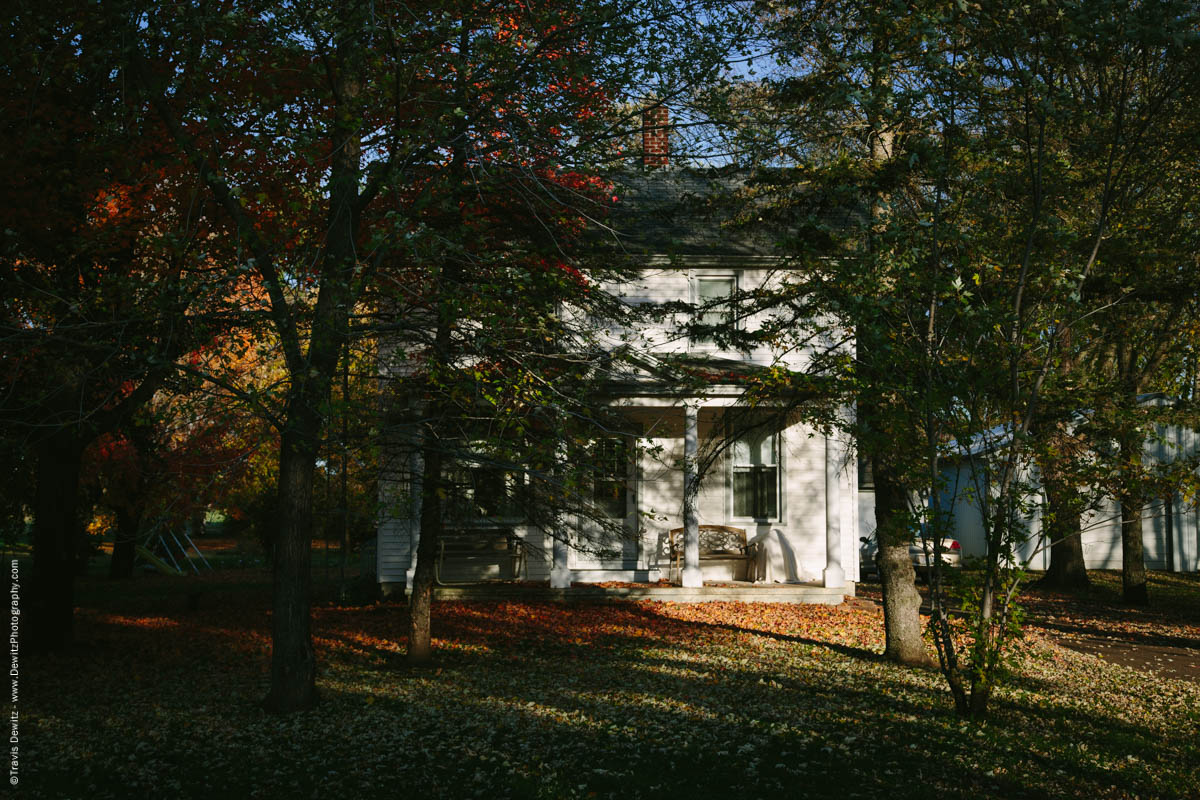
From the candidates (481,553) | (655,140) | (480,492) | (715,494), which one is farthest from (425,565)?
(715,494)

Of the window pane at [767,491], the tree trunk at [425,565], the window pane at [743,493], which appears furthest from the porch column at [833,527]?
the tree trunk at [425,565]

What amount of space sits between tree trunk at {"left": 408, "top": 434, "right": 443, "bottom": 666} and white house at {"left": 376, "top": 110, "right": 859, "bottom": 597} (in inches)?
217

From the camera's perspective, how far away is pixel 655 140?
945 centimetres

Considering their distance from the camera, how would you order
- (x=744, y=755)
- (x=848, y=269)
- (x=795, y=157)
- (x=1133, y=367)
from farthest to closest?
1. (x=1133, y=367)
2. (x=795, y=157)
3. (x=848, y=269)
4. (x=744, y=755)

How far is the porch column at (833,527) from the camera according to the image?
16.8 m

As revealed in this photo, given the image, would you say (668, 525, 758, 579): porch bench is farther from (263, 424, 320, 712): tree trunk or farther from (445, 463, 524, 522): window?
(263, 424, 320, 712): tree trunk

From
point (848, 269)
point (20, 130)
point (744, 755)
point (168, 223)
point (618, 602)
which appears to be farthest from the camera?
point (618, 602)

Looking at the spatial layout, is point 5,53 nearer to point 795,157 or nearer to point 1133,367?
point 795,157

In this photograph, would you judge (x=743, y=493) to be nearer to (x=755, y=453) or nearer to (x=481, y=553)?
(x=755, y=453)

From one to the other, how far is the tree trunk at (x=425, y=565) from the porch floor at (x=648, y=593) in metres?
5.19

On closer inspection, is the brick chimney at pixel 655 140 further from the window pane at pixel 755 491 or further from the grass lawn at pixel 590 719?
the window pane at pixel 755 491

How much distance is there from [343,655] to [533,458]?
4.90 metres

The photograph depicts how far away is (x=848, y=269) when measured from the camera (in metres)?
7.82

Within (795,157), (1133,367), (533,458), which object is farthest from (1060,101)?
(1133,367)
